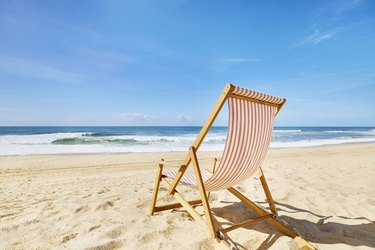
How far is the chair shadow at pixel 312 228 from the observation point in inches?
88.5

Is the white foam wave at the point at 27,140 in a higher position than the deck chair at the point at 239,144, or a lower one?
lower

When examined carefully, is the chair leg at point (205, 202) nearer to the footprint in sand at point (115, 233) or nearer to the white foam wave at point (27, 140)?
the footprint in sand at point (115, 233)

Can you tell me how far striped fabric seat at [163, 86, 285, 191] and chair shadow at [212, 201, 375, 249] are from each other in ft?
1.99

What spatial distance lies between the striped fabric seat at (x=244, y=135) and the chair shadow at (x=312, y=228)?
607 millimetres

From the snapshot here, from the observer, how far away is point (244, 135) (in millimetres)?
2064

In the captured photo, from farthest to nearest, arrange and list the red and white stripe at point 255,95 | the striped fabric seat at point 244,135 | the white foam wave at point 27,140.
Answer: the white foam wave at point 27,140 < the striped fabric seat at point 244,135 < the red and white stripe at point 255,95

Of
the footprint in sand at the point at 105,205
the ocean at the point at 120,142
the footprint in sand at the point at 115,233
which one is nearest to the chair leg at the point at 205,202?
the footprint in sand at the point at 115,233

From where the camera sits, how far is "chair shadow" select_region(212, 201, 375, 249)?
7.38 feet

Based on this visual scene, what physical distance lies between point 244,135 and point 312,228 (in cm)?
138

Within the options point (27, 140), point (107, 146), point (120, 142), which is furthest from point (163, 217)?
point (27, 140)

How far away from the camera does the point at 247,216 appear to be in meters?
2.86

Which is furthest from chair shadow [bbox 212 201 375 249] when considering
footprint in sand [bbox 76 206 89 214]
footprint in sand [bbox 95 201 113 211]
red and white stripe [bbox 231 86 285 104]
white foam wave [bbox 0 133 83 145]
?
white foam wave [bbox 0 133 83 145]

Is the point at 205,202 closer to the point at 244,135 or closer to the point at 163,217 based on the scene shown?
the point at 244,135

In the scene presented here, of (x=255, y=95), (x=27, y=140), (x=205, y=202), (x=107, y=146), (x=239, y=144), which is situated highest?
(x=255, y=95)
